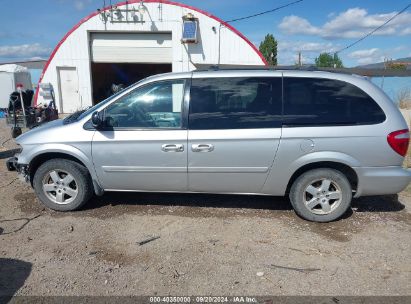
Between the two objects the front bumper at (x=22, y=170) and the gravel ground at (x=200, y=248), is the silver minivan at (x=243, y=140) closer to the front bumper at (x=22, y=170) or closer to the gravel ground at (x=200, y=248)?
the front bumper at (x=22, y=170)

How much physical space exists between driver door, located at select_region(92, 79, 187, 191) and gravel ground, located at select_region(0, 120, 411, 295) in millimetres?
605

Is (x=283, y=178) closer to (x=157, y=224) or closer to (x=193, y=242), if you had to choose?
(x=193, y=242)

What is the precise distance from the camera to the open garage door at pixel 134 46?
17.0 m

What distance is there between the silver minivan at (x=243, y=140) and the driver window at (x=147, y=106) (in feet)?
0.04

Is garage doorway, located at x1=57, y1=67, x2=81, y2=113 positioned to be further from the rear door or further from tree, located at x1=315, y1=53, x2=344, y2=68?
tree, located at x1=315, y1=53, x2=344, y2=68

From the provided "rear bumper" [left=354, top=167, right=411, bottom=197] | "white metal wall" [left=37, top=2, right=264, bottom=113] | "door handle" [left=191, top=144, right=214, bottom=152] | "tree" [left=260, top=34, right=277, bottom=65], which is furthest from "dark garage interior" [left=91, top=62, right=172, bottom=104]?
"tree" [left=260, top=34, right=277, bottom=65]

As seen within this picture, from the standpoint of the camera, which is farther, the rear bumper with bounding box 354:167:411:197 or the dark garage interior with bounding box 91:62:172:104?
the dark garage interior with bounding box 91:62:172:104

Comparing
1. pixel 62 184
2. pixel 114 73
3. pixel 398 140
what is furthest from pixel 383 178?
pixel 114 73

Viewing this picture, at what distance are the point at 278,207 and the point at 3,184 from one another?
15.0 feet

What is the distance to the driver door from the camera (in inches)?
175

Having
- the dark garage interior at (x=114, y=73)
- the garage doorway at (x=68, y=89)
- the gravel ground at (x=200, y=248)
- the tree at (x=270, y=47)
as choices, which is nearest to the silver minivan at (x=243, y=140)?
the gravel ground at (x=200, y=248)

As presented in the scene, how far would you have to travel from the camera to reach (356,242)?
4113 mm

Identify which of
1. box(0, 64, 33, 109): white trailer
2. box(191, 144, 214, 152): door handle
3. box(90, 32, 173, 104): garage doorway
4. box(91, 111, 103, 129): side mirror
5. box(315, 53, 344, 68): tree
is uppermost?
box(315, 53, 344, 68): tree

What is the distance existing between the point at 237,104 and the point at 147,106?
1.15 metres
